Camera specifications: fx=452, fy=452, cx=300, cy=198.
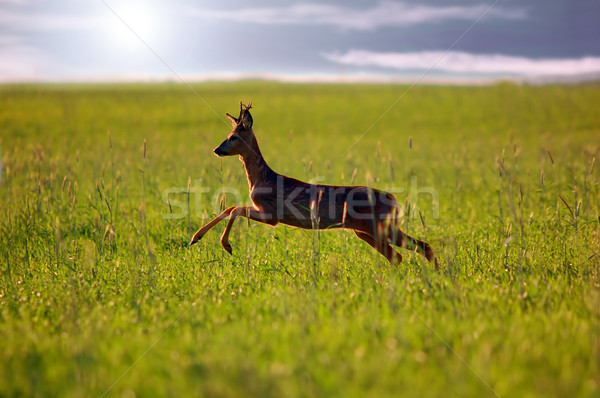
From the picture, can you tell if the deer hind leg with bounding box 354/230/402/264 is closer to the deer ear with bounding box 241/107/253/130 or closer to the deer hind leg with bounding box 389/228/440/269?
the deer hind leg with bounding box 389/228/440/269

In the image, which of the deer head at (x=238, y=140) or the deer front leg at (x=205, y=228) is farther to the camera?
the deer head at (x=238, y=140)

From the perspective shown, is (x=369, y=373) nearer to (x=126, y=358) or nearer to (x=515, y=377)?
(x=515, y=377)

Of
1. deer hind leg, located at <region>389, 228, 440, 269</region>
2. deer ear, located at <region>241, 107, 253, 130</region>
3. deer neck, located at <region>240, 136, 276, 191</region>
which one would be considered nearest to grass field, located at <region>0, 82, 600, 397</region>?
deer hind leg, located at <region>389, 228, 440, 269</region>

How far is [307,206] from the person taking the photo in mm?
6406

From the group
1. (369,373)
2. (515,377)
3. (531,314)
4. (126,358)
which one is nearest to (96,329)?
(126,358)

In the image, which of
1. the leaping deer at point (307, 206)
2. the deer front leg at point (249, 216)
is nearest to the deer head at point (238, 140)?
the leaping deer at point (307, 206)

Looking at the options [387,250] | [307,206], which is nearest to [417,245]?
[387,250]

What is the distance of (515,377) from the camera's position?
3.12 metres

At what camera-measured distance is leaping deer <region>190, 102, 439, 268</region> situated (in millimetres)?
6188

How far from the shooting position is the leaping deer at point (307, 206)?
20.3 ft

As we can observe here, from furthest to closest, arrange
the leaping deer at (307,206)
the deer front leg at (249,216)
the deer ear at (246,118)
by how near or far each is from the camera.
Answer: the deer ear at (246,118) → the deer front leg at (249,216) → the leaping deer at (307,206)

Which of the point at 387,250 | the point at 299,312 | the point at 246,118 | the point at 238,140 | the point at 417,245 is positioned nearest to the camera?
the point at 299,312

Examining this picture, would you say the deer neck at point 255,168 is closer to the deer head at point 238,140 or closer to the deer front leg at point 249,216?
the deer head at point 238,140

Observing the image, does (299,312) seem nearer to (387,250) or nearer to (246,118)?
(387,250)
